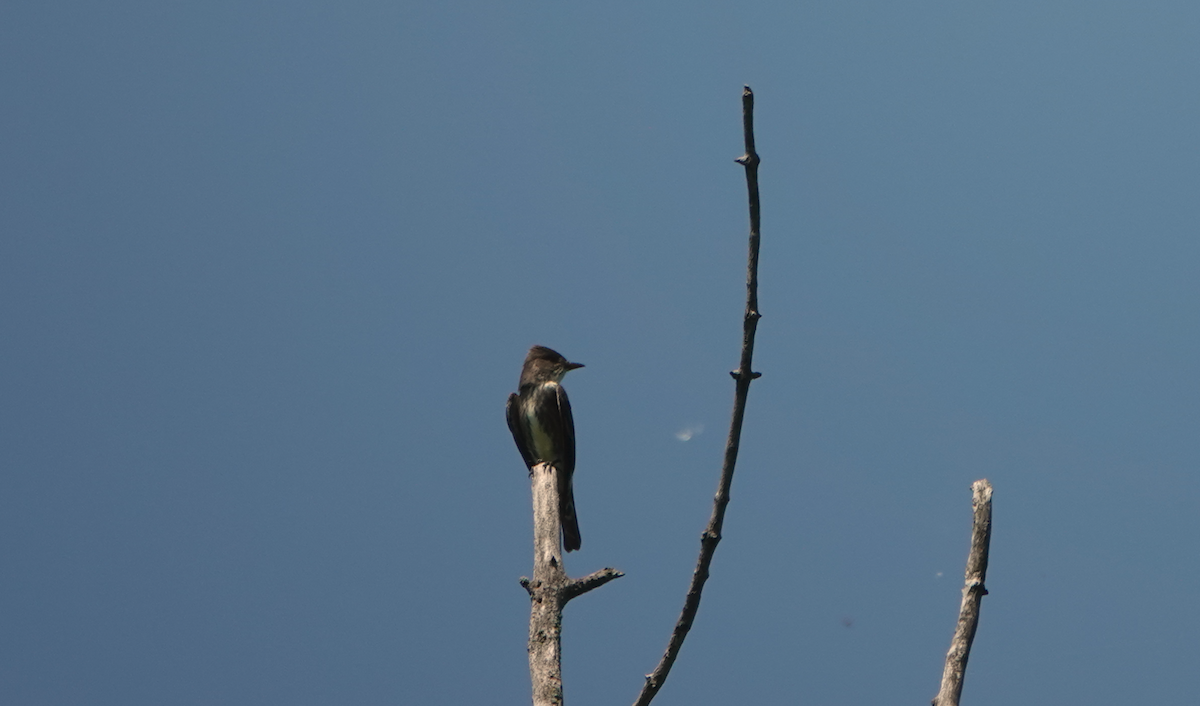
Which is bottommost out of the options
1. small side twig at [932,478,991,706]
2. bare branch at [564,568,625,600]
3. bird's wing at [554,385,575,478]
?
small side twig at [932,478,991,706]

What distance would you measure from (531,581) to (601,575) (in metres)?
0.30

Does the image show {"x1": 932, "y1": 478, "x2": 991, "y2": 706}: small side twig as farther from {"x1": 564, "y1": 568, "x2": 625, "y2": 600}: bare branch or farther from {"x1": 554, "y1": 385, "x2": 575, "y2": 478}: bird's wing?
{"x1": 554, "y1": 385, "x2": 575, "y2": 478}: bird's wing

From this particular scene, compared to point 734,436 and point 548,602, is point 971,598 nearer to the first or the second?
point 734,436

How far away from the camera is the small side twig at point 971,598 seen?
2.59m

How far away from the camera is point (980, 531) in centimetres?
277

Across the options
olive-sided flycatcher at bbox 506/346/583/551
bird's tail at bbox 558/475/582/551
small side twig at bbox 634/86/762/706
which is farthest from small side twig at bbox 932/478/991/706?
olive-sided flycatcher at bbox 506/346/583/551

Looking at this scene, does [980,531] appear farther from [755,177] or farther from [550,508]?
[550,508]


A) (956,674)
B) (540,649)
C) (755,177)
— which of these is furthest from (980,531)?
(540,649)

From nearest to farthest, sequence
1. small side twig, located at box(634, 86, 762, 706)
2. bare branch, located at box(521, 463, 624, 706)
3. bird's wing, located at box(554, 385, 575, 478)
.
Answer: small side twig, located at box(634, 86, 762, 706)
bare branch, located at box(521, 463, 624, 706)
bird's wing, located at box(554, 385, 575, 478)

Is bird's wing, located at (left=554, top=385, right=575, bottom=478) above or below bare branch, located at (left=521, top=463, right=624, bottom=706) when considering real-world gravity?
above

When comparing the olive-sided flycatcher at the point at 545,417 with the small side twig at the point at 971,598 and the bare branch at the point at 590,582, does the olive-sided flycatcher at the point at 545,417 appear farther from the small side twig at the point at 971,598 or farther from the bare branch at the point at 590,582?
the small side twig at the point at 971,598

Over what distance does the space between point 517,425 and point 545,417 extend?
0.38m

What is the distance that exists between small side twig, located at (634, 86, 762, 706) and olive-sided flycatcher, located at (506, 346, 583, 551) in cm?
457

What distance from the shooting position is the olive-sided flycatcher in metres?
7.84
